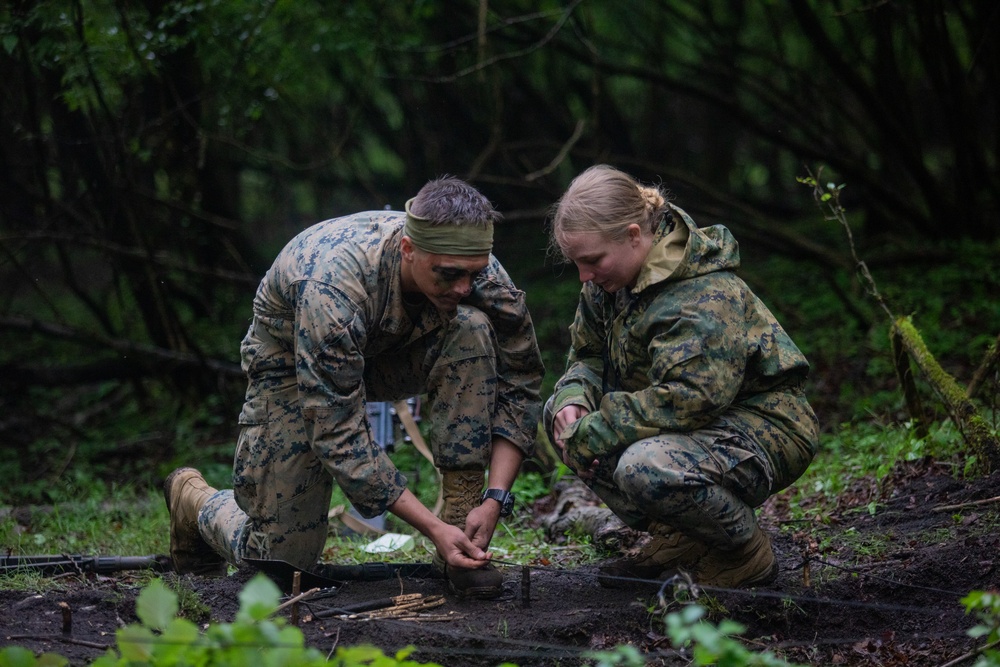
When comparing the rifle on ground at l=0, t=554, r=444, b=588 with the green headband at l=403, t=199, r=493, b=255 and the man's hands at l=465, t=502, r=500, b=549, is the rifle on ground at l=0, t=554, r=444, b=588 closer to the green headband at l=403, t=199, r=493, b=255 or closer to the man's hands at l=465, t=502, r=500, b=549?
the man's hands at l=465, t=502, r=500, b=549

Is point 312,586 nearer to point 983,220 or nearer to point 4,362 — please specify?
point 4,362

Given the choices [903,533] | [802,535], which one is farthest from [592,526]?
[903,533]

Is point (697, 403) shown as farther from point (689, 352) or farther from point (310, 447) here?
point (310, 447)

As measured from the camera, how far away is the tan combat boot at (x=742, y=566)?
346 centimetres

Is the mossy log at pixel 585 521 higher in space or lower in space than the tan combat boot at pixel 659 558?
lower

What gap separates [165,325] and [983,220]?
22.9ft

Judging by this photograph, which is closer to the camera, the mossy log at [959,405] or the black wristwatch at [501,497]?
the black wristwatch at [501,497]

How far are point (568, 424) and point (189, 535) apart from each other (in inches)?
69.1

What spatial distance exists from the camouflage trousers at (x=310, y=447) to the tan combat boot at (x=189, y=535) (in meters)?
0.35

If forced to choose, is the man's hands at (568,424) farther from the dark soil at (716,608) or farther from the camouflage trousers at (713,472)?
the dark soil at (716,608)

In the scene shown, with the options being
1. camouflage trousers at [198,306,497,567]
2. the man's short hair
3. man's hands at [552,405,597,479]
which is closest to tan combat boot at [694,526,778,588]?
man's hands at [552,405,597,479]

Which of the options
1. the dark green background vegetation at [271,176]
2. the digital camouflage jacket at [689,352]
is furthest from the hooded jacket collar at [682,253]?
the dark green background vegetation at [271,176]

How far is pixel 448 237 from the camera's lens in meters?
3.30

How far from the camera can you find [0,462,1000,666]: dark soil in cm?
301
